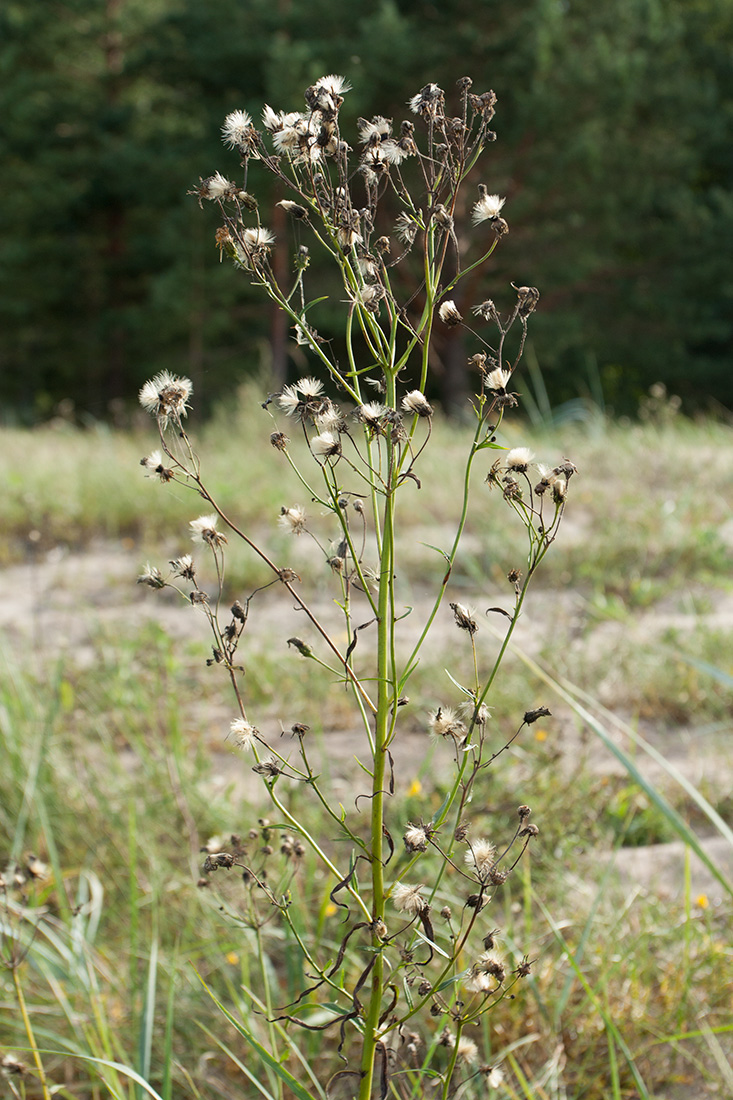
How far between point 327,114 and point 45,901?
1.63 meters

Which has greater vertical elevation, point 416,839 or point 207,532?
point 207,532

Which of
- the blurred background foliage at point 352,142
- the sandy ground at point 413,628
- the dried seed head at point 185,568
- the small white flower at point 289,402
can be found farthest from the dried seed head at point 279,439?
the blurred background foliage at point 352,142

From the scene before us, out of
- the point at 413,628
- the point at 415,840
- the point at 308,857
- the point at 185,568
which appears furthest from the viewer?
the point at 413,628

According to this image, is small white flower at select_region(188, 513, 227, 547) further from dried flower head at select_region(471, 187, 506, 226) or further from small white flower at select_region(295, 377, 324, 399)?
dried flower head at select_region(471, 187, 506, 226)

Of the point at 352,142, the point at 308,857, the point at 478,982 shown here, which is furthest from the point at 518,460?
the point at 352,142

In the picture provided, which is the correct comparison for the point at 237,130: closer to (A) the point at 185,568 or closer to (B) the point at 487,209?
(B) the point at 487,209

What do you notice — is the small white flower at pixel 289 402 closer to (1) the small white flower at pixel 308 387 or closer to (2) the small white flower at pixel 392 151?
(1) the small white flower at pixel 308 387

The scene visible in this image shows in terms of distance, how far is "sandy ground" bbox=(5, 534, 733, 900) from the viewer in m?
1.86

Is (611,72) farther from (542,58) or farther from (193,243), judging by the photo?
(193,243)

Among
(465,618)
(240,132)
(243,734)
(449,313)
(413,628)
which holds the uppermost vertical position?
(240,132)

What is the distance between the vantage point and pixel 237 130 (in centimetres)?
76

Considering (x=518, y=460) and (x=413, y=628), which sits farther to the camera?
(x=413, y=628)

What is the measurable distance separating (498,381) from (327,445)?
157 millimetres

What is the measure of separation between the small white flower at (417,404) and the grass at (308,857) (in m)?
0.15
